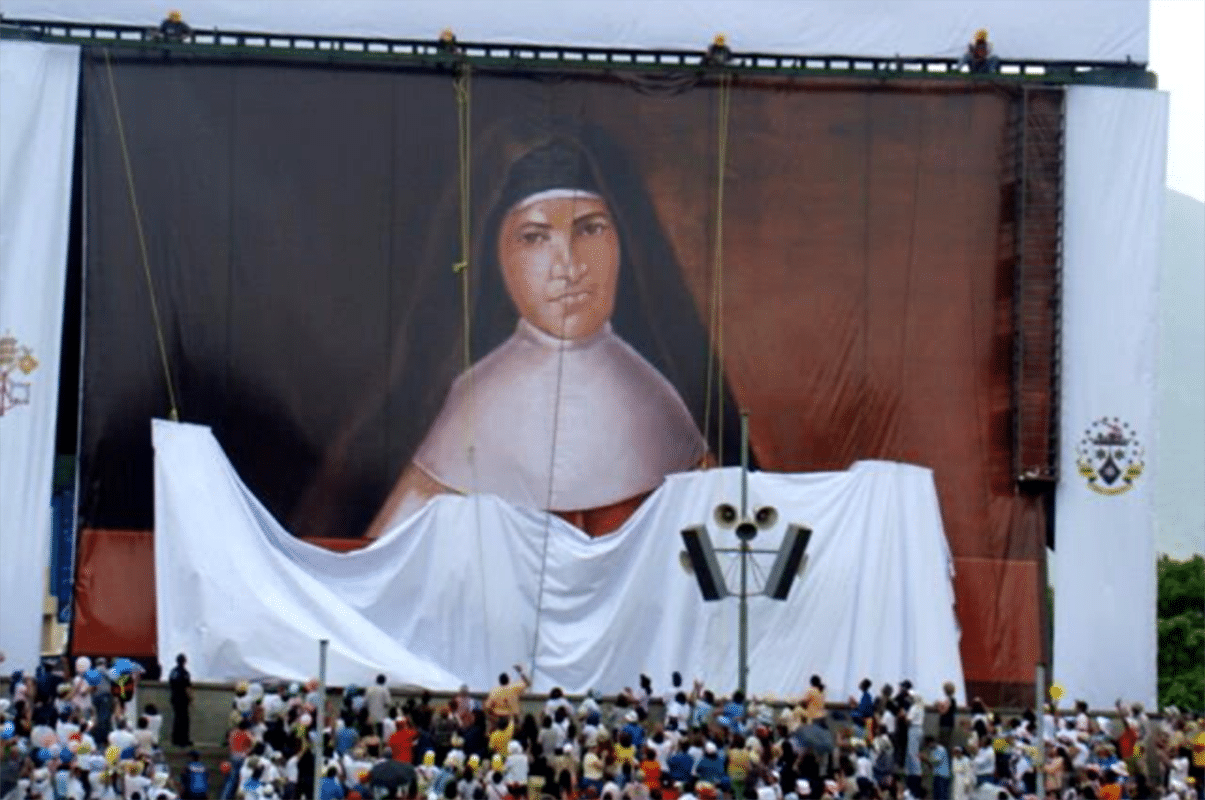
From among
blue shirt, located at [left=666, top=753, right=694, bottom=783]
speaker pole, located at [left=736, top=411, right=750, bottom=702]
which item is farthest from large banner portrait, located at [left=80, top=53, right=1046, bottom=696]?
blue shirt, located at [left=666, top=753, right=694, bottom=783]

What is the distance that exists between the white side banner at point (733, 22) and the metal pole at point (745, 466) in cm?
491

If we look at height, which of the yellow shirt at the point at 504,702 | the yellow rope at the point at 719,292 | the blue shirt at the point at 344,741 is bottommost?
the blue shirt at the point at 344,741

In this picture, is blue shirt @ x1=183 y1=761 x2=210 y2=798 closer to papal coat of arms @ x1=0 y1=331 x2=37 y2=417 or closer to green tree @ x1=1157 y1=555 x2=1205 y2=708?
papal coat of arms @ x1=0 y1=331 x2=37 y2=417

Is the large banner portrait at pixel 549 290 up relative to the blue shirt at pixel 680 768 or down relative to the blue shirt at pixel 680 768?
up

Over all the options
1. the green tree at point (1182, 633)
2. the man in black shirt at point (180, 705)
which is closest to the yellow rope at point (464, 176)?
the man in black shirt at point (180, 705)

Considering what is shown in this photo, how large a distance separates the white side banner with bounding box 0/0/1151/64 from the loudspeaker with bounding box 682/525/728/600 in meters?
7.26

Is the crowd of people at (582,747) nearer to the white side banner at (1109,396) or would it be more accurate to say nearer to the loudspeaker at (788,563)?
the loudspeaker at (788,563)

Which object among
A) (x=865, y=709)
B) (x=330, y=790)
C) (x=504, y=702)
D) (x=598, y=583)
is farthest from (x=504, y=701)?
(x=598, y=583)

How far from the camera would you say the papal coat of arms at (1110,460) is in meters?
44.5

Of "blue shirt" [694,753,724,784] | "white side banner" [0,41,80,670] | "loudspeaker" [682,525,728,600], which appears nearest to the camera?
"blue shirt" [694,753,724,784]

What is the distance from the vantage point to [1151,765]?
39.7 meters

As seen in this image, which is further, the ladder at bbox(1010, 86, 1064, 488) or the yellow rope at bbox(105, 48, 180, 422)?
the ladder at bbox(1010, 86, 1064, 488)

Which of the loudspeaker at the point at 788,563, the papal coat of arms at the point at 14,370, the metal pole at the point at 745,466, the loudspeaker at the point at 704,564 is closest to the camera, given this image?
the loudspeaker at the point at 704,564

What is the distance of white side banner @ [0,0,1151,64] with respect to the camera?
4491 centimetres
